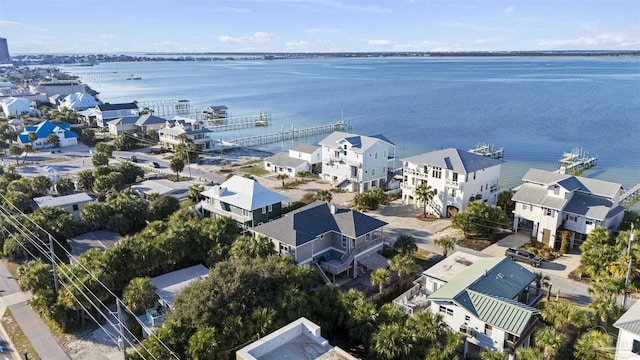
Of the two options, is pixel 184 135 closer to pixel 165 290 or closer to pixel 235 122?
pixel 235 122

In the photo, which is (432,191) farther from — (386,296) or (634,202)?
(634,202)

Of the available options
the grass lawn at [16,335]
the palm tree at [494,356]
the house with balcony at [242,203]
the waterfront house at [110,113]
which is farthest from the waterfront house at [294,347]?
the waterfront house at [110,113]

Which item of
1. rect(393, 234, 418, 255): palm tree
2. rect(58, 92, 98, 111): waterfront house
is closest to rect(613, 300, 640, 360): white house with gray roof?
rect(393, 234, 418, 255): palm tree

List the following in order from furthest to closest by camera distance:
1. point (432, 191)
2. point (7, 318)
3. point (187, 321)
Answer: point (432, 191) → point (7, 318) → point (187, 321)

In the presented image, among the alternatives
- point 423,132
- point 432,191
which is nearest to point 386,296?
point 432,191

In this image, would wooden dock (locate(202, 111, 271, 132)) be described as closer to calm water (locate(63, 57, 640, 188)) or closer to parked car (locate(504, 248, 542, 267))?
calm water (locate(63, 57, 640, 188))

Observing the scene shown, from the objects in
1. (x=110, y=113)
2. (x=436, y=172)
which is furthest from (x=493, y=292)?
(x=110, y=113)
